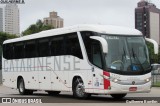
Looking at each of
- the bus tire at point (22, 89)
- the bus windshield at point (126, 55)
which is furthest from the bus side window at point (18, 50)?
the bus windshield at point (126, 55)

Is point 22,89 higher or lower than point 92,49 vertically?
lower

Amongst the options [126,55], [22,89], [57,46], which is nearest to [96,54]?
[126,55]

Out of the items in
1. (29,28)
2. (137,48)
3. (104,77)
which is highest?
(29,28)

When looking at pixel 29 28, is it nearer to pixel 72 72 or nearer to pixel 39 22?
pixel 39 22

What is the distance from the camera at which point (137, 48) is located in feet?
62.6

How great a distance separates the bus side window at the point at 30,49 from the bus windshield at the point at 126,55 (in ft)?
22.9

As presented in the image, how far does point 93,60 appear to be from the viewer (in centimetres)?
1905

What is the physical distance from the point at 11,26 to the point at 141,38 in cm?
11904

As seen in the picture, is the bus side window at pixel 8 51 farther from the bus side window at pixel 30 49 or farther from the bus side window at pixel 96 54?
the bus side window at pixel 96 54

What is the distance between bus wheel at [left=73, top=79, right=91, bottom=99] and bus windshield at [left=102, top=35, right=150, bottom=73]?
7.13 ft

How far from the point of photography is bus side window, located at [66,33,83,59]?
20.1 meters

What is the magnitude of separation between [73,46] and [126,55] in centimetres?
294

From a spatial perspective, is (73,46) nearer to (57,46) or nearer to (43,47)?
(57,46)

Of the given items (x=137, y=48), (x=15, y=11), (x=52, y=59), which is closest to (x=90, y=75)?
(x=137, y=48)
